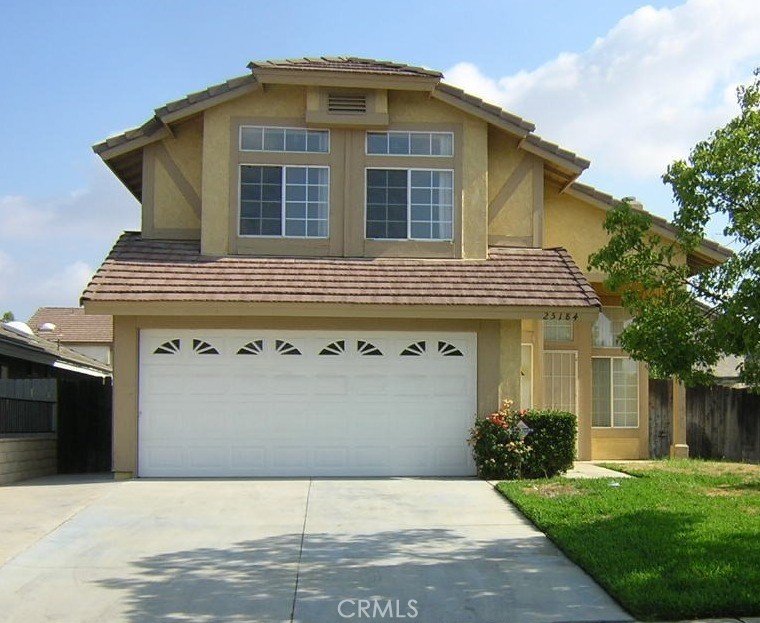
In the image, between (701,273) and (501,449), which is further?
(501,449)

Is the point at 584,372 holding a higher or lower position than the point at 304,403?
higher

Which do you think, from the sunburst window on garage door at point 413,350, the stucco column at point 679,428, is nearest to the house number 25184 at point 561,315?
the sunburst window on garage door at point 413,350

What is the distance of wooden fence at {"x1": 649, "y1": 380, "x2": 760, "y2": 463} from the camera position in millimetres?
18016

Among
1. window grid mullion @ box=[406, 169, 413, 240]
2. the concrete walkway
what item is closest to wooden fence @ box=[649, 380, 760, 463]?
the concrete walkway

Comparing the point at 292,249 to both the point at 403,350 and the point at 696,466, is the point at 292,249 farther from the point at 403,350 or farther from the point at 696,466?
the point at 696,466

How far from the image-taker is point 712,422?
18.9m

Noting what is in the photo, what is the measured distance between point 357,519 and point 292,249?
5911 millimetres

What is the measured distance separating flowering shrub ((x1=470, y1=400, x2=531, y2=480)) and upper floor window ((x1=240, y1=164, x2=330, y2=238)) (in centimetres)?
438

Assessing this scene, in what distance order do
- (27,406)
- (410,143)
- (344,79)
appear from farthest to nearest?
1. (27,406)
2. (410,143)
3. (344,79)

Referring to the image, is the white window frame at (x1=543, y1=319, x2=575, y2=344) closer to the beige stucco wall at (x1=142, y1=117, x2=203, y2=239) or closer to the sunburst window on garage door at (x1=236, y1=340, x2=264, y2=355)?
the sunburst window on garage door at (x1=236, y1=340, x2=264, y2=355)

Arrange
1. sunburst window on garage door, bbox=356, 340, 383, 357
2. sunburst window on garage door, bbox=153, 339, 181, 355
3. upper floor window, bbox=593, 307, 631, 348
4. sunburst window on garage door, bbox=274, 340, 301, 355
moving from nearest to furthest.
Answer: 1. sunburst window on garage door, bbox=153, 339, 181, 355
2. sunburst window on garage door, bbox=274, 340, 301, 355
3. sunburst window on garage door, bbox=356, 340, 383, 357
4. upper floor window, bbox=593, 307, 631, 348

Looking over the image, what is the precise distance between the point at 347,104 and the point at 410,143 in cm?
129

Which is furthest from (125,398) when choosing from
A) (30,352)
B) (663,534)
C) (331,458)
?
(663,534)

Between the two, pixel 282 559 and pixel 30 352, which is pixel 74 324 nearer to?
pixel 30 352
